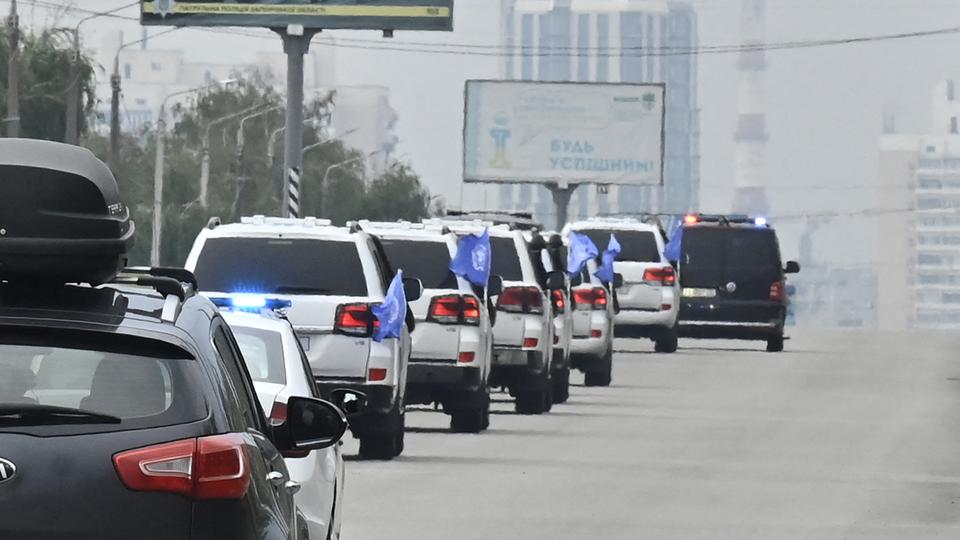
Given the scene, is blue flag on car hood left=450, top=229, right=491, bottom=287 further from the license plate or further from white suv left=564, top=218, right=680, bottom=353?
the license plate

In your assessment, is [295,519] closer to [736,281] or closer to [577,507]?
[577,507]

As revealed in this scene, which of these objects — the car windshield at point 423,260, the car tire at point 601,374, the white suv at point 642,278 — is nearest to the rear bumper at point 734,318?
the white suv at point 642,278

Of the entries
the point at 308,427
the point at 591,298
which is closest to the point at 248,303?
the point at 308,427

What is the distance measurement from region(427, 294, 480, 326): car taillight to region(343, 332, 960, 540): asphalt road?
98 cm

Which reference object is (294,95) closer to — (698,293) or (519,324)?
(698,293)

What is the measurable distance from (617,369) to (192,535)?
32.6 metres

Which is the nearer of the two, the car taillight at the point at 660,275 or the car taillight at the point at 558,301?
the car taillight at the point at 558,301

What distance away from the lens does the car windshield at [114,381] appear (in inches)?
247

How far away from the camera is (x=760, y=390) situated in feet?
108

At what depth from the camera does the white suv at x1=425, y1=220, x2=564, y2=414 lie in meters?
26.2

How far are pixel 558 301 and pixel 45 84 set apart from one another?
149 ft

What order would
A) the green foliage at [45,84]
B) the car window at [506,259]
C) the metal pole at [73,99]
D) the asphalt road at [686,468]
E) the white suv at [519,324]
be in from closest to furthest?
the asphalt road at [686,468] < the white suv at [519,324] < the car window at [506,259] < the metal pole at [73,99] < the green foliage at [45,84]

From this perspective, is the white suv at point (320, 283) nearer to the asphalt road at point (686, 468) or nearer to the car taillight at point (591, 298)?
the asphalt road at point (686, 468)

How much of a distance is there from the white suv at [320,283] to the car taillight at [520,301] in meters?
7.28
